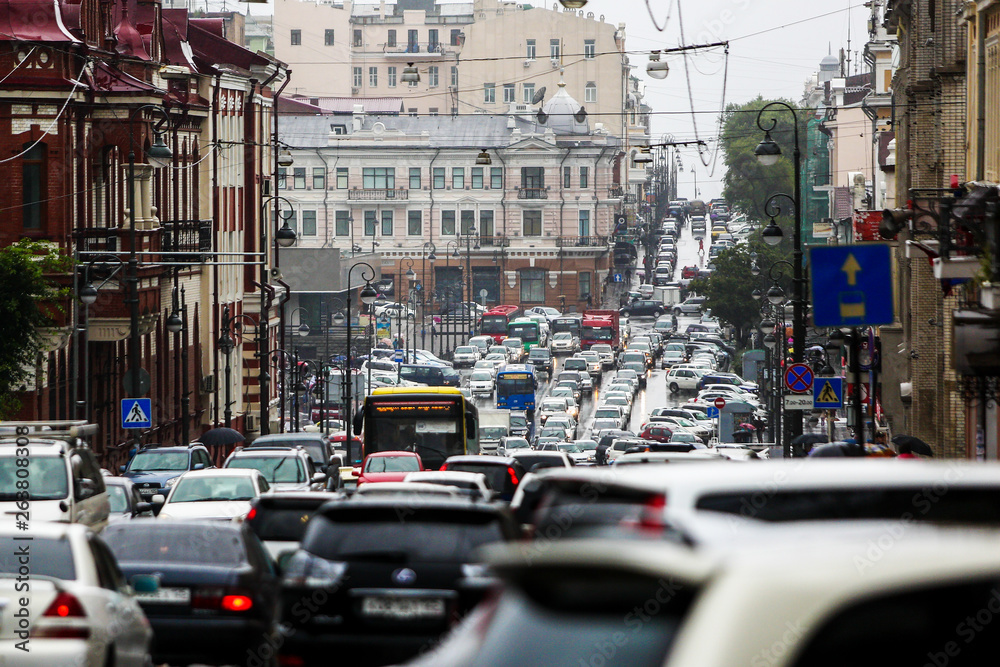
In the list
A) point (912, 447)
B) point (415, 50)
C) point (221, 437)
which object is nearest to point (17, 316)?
point (221, 437)

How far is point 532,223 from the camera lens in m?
122

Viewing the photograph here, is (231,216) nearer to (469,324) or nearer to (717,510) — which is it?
(469,324)

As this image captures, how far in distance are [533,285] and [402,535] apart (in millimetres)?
111796

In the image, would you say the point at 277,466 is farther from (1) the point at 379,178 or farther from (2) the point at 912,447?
(1) the point at 379,178

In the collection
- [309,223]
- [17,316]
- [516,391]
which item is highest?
[309,223]

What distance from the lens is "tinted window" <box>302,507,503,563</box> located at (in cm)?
1007

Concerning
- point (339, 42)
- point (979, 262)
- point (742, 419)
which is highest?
point (339, 42)

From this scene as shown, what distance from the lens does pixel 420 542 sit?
1016cm

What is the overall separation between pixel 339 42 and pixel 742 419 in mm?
95048

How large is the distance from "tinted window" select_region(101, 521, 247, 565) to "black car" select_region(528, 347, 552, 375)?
265ft

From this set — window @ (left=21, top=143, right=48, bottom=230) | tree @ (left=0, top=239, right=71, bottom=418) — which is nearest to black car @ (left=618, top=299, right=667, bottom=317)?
window @ (left=21, top=143, right=48, bottom=230)

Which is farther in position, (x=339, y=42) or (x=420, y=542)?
(x=339, y=42)

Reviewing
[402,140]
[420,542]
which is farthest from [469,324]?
[420,542]

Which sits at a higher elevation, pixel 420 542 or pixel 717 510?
pixel 717 510
